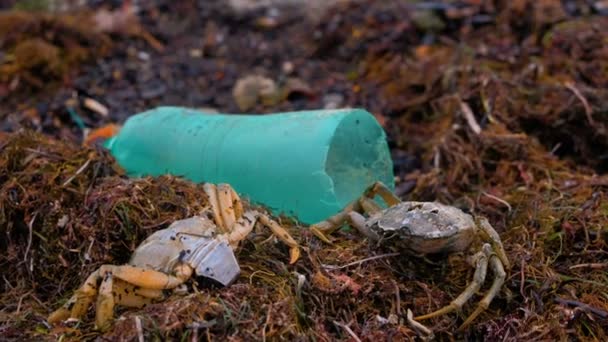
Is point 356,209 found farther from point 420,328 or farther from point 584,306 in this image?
point 584,306

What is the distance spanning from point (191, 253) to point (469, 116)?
2.31 m

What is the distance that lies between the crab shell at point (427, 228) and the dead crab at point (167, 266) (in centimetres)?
36

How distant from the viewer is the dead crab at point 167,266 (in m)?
2.51

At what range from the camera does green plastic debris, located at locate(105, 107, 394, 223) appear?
3.47 m

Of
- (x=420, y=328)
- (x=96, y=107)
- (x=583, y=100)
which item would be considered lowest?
(x=96, y=107)

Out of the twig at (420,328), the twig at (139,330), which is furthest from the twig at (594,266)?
the twig at (139,330)

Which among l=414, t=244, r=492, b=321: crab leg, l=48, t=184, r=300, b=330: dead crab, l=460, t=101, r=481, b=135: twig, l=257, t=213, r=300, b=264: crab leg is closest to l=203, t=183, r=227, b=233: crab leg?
l=48, t=184, r=300, b=330: dead crab

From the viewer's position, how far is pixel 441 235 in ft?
8.91

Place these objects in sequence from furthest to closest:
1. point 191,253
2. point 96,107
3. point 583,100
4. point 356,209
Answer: point 96,107
point 583,100
point 356,209
point 191,253

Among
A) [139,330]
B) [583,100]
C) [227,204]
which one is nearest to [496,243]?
[227,204]

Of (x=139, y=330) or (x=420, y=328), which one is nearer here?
(x=139, y=330)

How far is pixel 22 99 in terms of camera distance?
5.48 m

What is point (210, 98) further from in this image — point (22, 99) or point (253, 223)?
point (253, 223)

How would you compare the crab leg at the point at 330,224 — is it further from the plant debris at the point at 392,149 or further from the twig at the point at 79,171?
the twig at the point at 79,171
